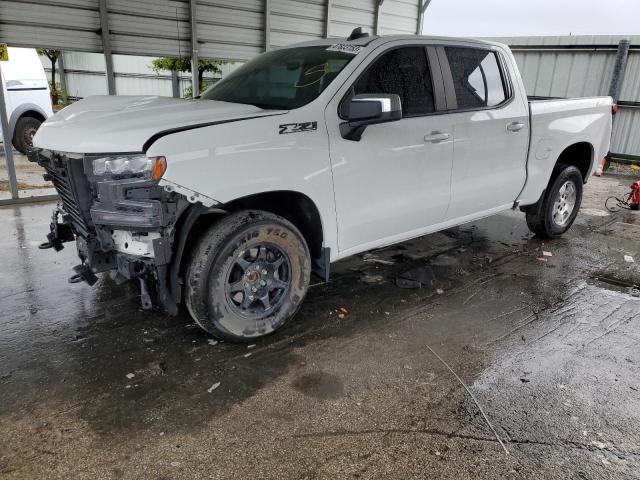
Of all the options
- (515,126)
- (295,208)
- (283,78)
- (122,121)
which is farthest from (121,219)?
(515,126)

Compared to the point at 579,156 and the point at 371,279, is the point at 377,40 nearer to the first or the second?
the point at 371,279

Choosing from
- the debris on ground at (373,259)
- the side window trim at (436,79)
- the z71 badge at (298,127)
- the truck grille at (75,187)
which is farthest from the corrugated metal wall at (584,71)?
the truck grille at (75,187)

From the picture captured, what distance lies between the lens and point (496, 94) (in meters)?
4.83

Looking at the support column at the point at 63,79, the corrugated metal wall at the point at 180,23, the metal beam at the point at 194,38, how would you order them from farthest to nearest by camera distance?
1. the support column at the point at 63,79
2. the metal beam at the point at 194,38
3. the corrugated metal wall at the point at 180,23

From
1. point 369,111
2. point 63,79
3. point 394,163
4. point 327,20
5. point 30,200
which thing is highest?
point 327,20

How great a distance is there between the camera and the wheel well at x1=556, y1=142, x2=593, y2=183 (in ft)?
19.8

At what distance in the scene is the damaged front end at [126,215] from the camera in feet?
9.67

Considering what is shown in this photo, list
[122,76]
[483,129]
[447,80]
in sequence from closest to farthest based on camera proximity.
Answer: [447,80], [483,129], [122,76]

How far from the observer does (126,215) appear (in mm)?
2988

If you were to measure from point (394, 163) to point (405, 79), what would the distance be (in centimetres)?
72

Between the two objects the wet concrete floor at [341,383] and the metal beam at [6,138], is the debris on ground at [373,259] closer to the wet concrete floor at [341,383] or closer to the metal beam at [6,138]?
the wet concrete floor at [341,383]

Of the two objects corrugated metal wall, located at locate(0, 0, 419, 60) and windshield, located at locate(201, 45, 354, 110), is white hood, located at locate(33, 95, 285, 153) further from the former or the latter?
corrugated metal wall, located at locate(0, 0, 419, 60)

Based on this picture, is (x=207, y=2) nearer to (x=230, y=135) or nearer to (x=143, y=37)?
(x=143, y=37)

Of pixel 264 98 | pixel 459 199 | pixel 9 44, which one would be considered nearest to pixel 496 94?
pixel 459 199
